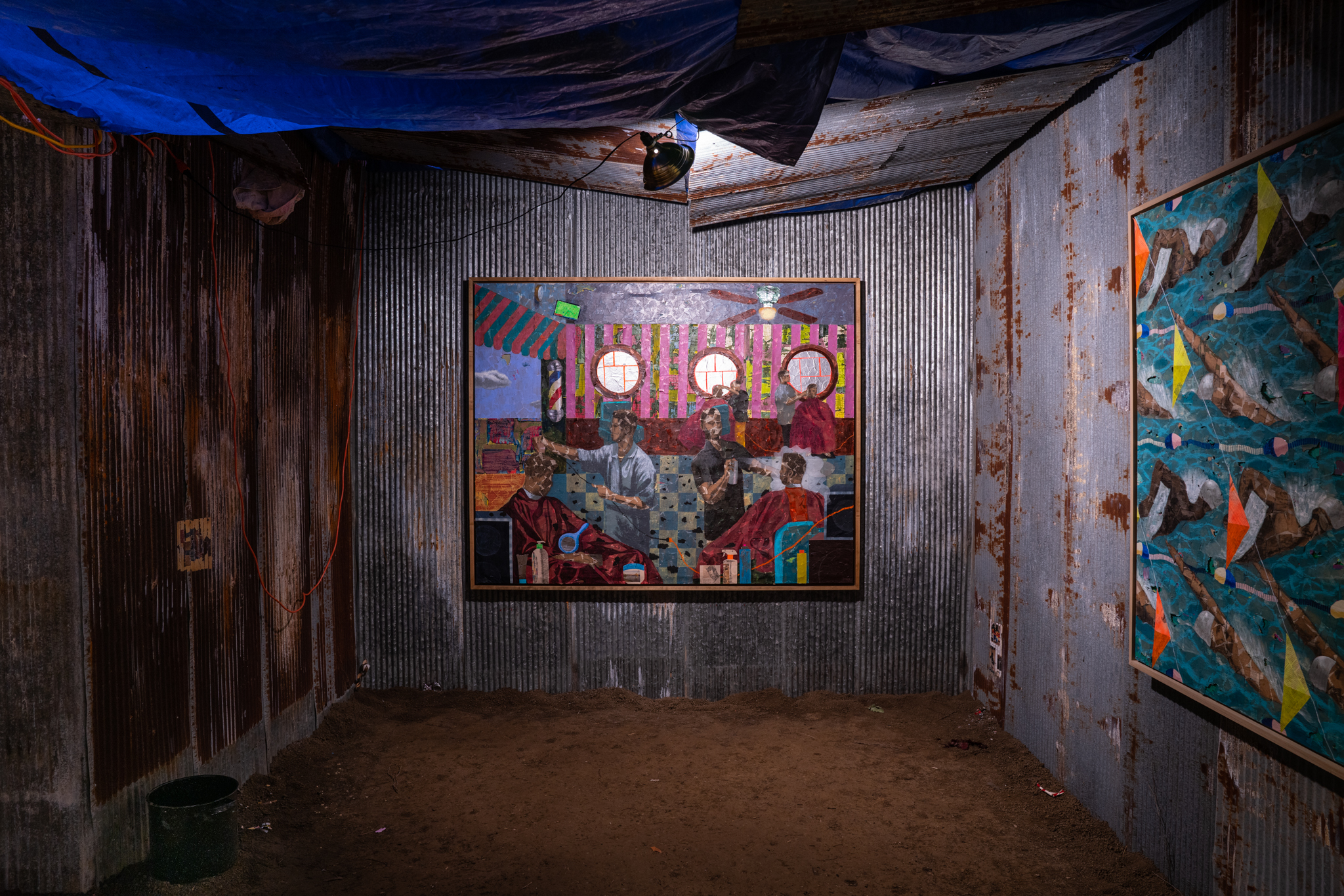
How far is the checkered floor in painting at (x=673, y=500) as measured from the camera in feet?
12.1

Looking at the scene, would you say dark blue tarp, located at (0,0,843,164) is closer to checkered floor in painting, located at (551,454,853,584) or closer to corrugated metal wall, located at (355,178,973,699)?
corrugated metal wall, located at (355,178,973,699)

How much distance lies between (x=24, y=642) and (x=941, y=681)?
3.63 metres

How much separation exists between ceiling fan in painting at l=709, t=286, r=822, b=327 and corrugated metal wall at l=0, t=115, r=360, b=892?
2017 millimetres

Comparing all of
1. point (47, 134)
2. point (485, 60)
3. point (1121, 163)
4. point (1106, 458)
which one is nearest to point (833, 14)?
point (485, 60)

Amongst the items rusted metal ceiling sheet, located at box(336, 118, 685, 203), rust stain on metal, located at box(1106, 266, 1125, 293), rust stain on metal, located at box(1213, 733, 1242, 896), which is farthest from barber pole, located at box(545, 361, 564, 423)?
rust stain on metal, located at box(1213, 733, 1242, 896)

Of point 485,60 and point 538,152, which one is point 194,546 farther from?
point 538,152

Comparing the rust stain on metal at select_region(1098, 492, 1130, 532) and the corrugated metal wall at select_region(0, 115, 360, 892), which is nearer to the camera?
the corrugated metal wall at select_region(0, 115, 360, 892)

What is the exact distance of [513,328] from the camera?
3.71 metres

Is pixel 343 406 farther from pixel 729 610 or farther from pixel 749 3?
pixel 749 3

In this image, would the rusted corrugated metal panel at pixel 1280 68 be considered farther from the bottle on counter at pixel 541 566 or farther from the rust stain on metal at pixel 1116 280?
the bottle on counter at pixel 541 566

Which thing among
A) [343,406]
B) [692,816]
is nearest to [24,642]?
[343,406]

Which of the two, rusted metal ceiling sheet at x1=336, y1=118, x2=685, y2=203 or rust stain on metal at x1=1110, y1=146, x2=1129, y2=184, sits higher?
rusted metal ceiling sheet at x1=336, y1=118, x2=685, y2=203

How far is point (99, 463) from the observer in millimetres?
2178

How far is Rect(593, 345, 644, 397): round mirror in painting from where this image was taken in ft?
12.1
